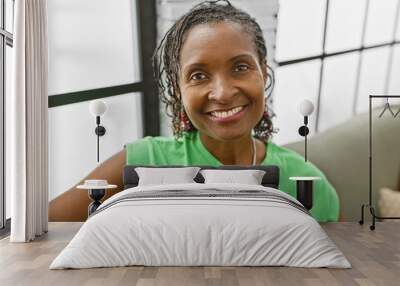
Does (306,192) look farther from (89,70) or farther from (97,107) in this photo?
(89,70)

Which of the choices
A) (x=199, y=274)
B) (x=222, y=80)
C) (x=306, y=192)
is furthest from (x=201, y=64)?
(x=199, y=274)

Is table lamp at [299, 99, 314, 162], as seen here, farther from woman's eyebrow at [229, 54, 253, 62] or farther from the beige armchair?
woman's eyebrow at [229, 54, 253, 62]

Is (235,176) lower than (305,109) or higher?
lower

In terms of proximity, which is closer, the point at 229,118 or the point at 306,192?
the point at 306,192

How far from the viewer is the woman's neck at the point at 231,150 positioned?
6.72m

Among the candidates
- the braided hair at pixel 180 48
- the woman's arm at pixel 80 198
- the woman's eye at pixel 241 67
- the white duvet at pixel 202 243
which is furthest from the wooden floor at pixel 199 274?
the woman's eye at pixel 241 67

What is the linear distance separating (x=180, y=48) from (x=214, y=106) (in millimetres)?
790

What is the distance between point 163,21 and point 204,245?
11.6 feet

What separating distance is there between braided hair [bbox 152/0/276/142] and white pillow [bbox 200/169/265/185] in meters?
0.67

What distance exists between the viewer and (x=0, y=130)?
20.1 feet

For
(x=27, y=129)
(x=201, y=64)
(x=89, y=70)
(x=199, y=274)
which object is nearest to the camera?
(x=199, y=274)

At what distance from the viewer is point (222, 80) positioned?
652 cm

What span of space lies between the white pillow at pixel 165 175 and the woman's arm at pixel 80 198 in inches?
18.2

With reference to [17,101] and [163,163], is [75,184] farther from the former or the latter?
[17,101]
